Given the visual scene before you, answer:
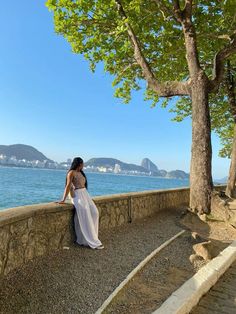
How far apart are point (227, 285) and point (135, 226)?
437 centimetres

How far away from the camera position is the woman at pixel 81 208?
715 cm

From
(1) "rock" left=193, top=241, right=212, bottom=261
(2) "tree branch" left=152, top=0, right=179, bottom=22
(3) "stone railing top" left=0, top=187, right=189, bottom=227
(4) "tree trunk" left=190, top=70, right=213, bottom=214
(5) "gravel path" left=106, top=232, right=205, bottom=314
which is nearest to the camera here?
(5) "gravel path" left=106, top=232, right=205, bottom=314

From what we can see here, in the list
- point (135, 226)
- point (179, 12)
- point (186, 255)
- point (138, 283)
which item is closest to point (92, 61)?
point (179, 12)

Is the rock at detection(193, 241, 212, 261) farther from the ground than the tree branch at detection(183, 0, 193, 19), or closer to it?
closer to it

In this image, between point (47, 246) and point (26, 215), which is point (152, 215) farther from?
point (26, 215)

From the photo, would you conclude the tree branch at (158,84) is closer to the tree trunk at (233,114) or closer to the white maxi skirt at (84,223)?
the white maxi skirt at (84,223)

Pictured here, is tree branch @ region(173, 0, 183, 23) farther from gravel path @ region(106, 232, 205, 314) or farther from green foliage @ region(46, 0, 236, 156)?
gravel path @ region(106, 232, 205, 314)

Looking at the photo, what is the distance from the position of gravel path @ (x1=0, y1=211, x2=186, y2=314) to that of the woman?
0.29 metres

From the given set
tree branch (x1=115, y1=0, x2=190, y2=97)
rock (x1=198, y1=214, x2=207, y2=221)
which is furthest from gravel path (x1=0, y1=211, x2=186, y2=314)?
tree branch (x1=115, y1=0, x2=190, y2=97)

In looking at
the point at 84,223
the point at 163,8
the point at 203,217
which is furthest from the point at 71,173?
the point at 163,8

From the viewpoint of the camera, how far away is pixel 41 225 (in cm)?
612

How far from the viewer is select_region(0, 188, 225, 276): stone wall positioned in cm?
514

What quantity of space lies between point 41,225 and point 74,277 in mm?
1284

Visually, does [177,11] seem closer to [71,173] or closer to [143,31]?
[143,31]
